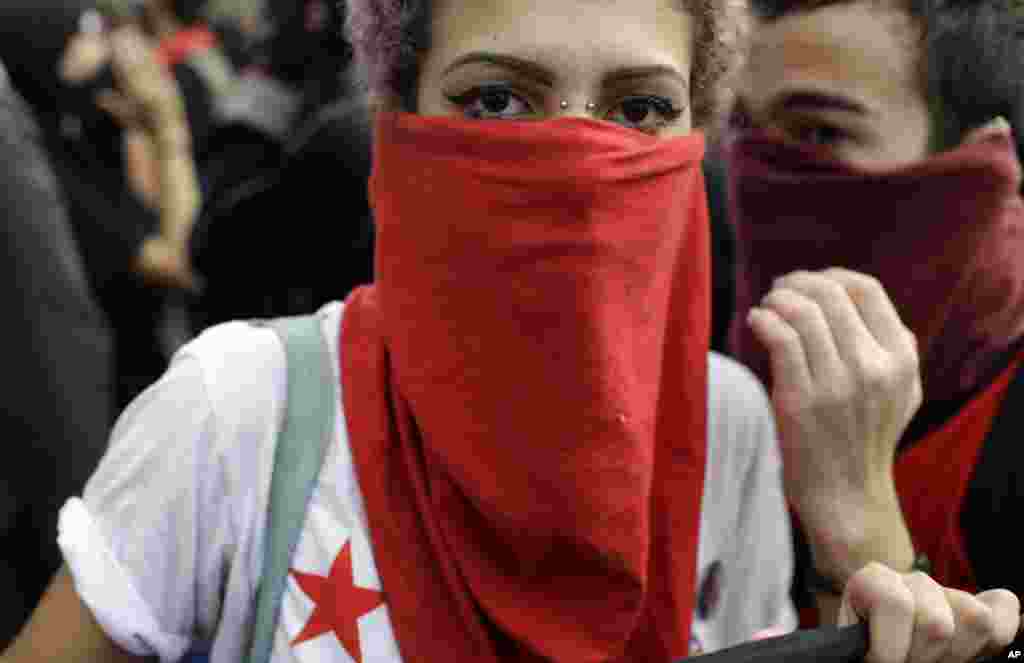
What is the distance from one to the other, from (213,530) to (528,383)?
16.5 inches

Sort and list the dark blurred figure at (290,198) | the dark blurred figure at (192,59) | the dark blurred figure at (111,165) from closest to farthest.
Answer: the dark blurred figure at (290,198), the dark blurred figure at (111,165), the dark blurred figure at (192,59)

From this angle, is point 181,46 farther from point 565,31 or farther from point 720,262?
point 565,31

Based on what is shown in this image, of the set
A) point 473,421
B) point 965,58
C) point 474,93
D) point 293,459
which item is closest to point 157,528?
point 293,459

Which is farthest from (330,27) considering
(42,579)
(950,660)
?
(950,660)

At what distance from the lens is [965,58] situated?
5.90 feet

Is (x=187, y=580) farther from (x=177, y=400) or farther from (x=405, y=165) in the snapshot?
(x=405, y=165)

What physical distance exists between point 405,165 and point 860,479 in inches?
30.3

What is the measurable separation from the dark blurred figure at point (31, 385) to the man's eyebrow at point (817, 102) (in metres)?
1.39

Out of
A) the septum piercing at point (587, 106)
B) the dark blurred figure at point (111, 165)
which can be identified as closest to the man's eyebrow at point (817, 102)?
the septum piercing at point (587, 106)

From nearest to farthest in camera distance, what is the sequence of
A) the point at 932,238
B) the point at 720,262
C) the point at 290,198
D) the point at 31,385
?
the point at 932,238 < the point at 31,385 < the point at 720,262 < the point at 290,198

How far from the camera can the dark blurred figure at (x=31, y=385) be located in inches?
81.4

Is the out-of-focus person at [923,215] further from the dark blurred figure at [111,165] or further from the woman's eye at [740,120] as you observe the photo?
the dark blurred figure at [111,165]

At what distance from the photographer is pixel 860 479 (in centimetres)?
158

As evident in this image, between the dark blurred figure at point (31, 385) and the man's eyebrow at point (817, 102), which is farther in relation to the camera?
the dark blurred figure at point (31, 385)
